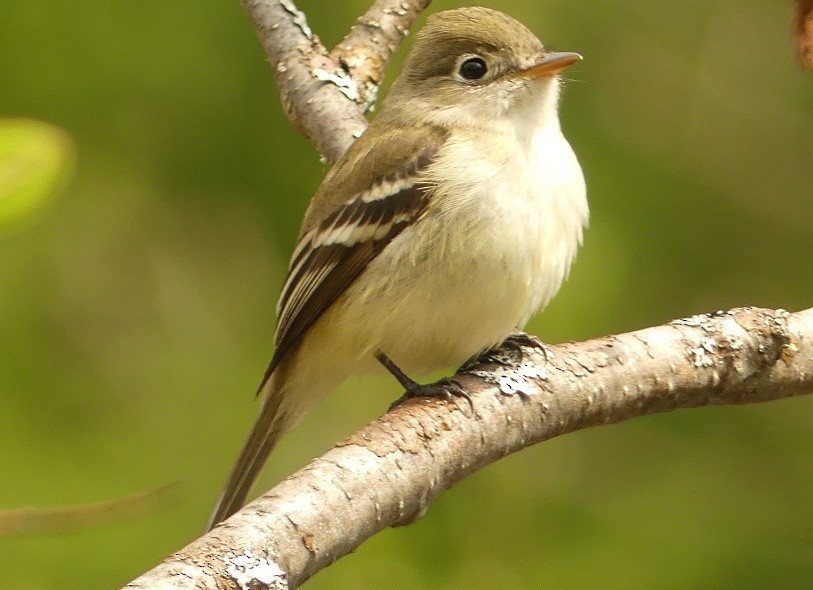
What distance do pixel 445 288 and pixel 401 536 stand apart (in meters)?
0.98

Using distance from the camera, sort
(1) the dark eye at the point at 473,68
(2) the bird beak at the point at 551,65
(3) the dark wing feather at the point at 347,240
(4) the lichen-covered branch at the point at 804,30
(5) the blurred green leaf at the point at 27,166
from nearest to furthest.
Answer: (5) the blurred green leaf at the point at 27,166 < (4) the lichen-covered branch at the point at 804,30 < (3) the dark wing feather at the point at 347,240 < (2) the bird beak at the point at 551,65 < (1) the dark eye at the point at 473,68

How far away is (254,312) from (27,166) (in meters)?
2.74

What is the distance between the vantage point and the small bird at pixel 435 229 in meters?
2.82

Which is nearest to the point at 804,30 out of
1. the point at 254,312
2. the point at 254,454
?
the point at 254,454

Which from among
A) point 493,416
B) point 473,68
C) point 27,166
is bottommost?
point 493,416

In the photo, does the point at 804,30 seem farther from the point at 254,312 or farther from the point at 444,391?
the point at 254,312

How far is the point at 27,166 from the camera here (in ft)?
4.02

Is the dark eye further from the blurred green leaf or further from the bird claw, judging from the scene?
the blurred green leaf

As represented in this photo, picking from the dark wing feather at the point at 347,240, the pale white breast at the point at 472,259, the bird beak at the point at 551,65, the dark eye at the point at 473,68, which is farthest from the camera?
the dark eye at the point at 473,68

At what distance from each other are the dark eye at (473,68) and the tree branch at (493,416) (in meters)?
0.88

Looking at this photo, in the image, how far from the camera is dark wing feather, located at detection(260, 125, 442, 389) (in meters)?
2.97

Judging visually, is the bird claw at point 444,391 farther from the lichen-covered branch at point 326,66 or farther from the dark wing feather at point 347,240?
the lichen-covered branch at point 326,66

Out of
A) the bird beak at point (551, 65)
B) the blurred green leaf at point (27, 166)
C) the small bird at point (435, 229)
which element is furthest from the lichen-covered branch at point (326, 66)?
the blurred green leaf at point (27, 166)

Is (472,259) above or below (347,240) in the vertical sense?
above
